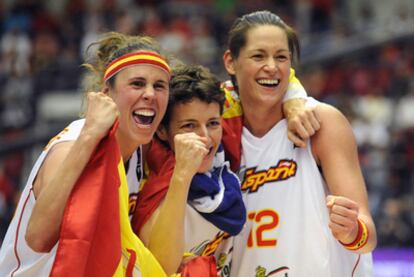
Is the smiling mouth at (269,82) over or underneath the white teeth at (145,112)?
over

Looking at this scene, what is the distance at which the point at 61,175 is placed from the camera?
3.25m

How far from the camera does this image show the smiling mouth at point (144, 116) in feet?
11.8

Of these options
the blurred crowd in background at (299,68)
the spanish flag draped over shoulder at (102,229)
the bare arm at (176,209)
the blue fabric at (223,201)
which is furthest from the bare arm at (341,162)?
the blurred crowd in background at (299,68)

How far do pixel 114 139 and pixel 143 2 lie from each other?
11353 mm

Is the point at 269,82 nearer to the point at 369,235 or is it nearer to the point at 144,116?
the point at 144,116

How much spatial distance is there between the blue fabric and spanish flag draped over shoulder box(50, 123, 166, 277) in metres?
0.35

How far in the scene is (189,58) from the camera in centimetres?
1217

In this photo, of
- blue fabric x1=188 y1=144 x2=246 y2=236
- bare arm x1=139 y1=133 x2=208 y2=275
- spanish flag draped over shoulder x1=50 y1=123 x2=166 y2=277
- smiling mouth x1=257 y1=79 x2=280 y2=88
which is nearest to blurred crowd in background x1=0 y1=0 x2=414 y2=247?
smiling mouth x1=257 y1=79 x2=280 y2=88

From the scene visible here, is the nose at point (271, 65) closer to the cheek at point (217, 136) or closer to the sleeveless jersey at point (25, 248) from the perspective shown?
the cheek at point (217, 136)

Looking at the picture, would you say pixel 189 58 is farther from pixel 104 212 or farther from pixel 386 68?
pixel 104 212

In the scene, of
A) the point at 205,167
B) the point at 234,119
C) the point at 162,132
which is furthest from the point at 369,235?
the point at 162,132

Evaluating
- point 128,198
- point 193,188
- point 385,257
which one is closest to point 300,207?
point 193,188

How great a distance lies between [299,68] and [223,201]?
4298 mm

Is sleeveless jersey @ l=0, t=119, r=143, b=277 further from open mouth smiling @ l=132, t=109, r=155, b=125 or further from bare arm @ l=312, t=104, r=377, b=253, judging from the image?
bare arm @ l=312, t=104, r=377, b=253
